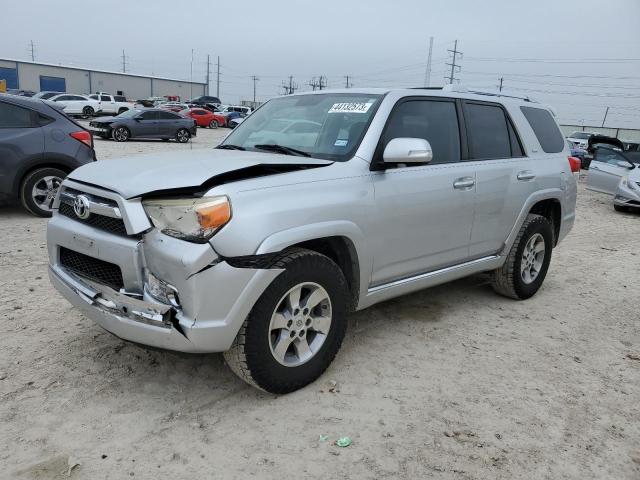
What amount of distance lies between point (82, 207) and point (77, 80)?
72.4 meters

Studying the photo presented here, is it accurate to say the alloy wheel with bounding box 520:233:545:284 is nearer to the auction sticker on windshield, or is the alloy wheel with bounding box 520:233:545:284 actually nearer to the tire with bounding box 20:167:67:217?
the auction sticker on windshield

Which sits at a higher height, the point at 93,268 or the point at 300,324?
the point at 93,268

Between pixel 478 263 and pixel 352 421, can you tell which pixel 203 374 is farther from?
pixel 478 263

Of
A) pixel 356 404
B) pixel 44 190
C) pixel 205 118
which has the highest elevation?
pixel 44 190

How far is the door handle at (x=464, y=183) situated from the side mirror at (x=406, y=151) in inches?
28.3

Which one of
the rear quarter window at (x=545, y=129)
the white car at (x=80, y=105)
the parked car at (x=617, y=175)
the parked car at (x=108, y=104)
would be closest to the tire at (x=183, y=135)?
the white car at (x=80, y=105)

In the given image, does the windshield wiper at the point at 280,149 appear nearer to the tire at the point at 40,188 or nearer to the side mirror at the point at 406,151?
the side mirror at the point at 406,151

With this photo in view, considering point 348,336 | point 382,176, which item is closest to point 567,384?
point 348,336

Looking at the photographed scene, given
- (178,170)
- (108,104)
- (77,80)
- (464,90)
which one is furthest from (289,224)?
(77,80)

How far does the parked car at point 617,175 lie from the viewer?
11211 mm

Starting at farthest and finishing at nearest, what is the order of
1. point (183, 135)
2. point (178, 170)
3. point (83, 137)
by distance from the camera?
point (183, 135), point (83, 137), point (178, 170)

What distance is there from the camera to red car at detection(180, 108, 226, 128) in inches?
1428

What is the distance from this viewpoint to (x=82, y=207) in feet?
9.71

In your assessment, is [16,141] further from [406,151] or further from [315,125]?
[406,151]
